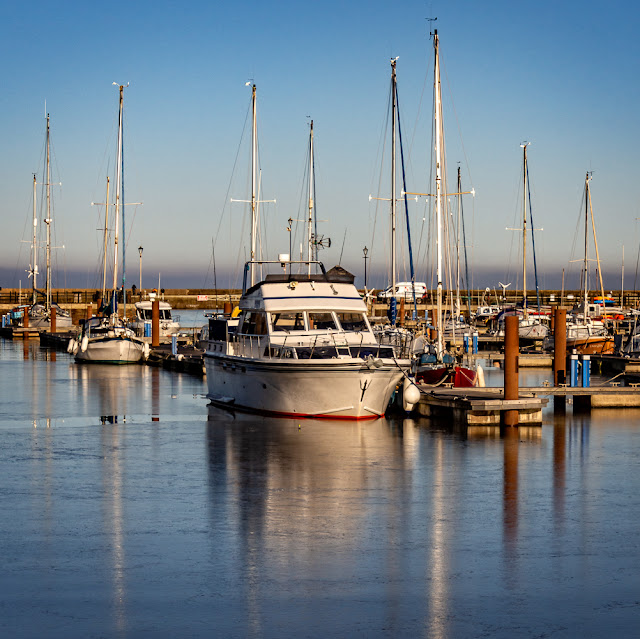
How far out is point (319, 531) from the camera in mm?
14148

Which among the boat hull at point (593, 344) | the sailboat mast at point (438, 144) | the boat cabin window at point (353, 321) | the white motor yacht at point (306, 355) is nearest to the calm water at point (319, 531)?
the white motor yacht at point (306, 355)

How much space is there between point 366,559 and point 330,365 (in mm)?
12038

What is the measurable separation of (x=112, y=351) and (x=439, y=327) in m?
23.6

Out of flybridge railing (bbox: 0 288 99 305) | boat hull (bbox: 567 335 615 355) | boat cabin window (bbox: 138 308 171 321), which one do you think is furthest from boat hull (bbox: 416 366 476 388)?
flybridge railing (bbox: 0 288 99 305)

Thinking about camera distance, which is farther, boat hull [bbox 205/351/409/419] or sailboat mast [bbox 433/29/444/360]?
sailboat mast [bbox 433/29/444/360]

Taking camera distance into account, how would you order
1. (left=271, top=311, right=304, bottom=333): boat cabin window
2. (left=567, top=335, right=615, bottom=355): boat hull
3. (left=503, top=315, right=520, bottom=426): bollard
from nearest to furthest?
(left=503, top=315, right=520, bottom=426): bollard
(left=271, top=311, right=304, bottom=333): boat cabin window
(left=567, top=335, right=615, bottom=355): boat hull

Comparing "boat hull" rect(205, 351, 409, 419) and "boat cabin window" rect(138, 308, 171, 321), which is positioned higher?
"boat cabin window" rect(138, 308, 171, 321)

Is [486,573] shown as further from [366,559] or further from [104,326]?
[104,326]

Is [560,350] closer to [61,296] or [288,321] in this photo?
[288,321]

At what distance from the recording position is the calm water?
34.8ft

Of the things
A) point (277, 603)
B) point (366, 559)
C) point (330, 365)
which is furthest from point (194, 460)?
point (277, 603)

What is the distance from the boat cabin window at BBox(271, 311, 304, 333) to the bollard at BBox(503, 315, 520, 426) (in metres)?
5.59

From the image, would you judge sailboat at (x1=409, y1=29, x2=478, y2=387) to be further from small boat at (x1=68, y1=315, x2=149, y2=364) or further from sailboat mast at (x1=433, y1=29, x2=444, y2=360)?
small boat at (x1=68, y1=315, x2=149, y2=364)

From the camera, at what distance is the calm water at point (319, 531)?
10.6 metres
